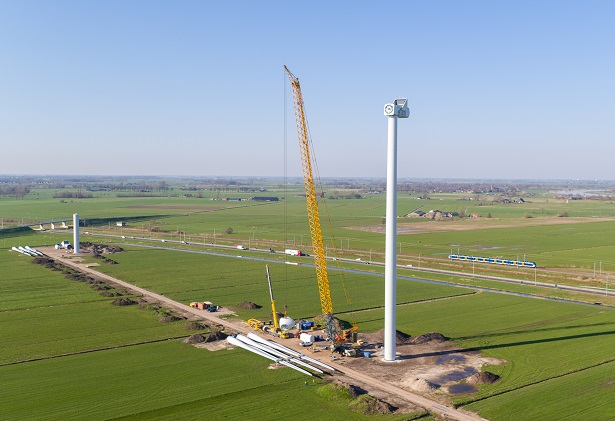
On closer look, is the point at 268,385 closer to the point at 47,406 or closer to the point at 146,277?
the point at 47,406

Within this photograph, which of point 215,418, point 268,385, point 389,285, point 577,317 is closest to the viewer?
point 215,418

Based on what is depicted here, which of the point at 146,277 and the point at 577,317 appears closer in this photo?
the point at 577,317

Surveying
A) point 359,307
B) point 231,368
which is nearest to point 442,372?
point 231,368

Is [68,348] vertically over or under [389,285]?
under

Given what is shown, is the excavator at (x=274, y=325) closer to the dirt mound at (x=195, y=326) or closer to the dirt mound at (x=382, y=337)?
the dirt mound at (x=195, y=326)

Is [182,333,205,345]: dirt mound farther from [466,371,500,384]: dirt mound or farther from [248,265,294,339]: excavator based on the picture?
[466,371,500,384]: dirt mound

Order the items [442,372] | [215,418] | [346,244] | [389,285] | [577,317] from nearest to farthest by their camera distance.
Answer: [215,418]
[442,372]
[389,285]
[577,317]
[346,244]

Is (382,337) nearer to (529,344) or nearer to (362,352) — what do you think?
(362,352)

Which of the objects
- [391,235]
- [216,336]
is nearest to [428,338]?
[391,235]
